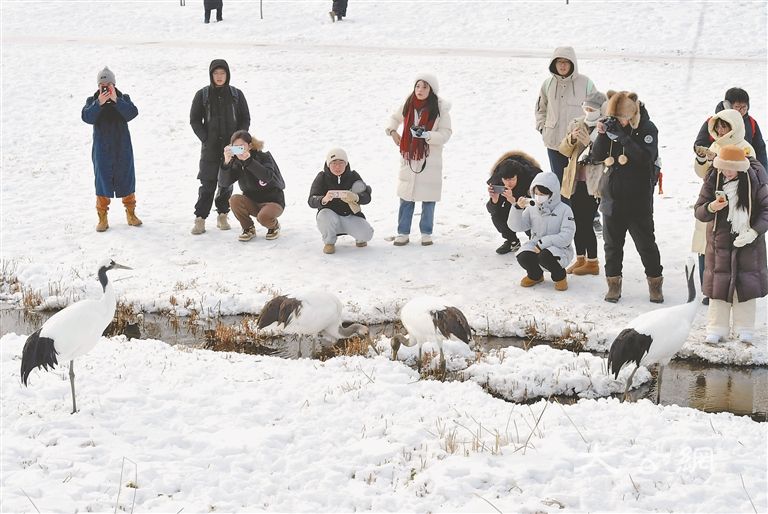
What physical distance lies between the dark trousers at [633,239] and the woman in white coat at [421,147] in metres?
2.69

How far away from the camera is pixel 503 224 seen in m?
11.4

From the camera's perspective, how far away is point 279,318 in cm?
870

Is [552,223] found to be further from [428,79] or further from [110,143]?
[110,143]

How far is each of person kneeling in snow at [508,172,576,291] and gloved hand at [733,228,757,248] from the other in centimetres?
208

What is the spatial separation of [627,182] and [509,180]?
1646 mm

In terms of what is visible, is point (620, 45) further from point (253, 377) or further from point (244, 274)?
point (253, 377)

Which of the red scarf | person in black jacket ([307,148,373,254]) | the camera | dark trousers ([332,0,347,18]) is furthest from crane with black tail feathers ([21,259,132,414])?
dark trousers ([332,0,347,18])

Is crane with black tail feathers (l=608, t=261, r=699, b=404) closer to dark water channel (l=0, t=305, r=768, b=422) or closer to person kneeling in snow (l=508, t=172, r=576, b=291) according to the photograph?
dark water channel (l=0, t=305, r=768, b=422)

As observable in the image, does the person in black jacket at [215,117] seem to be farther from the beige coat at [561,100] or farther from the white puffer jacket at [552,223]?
the white puffer jacket at [552,223]

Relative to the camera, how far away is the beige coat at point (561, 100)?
36.9 ft

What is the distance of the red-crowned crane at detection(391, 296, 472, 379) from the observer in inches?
319

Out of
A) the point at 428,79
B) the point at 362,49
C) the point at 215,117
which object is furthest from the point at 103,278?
the point at 362,49

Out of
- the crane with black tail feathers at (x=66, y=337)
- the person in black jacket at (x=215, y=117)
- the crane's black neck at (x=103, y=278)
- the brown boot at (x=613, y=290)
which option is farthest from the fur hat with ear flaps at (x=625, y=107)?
the crane with black tail feathers at (x=66, y=337)

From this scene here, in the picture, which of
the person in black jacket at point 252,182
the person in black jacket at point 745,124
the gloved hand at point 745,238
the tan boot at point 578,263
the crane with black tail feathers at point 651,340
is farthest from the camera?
the person in black jacket at point 252,182
